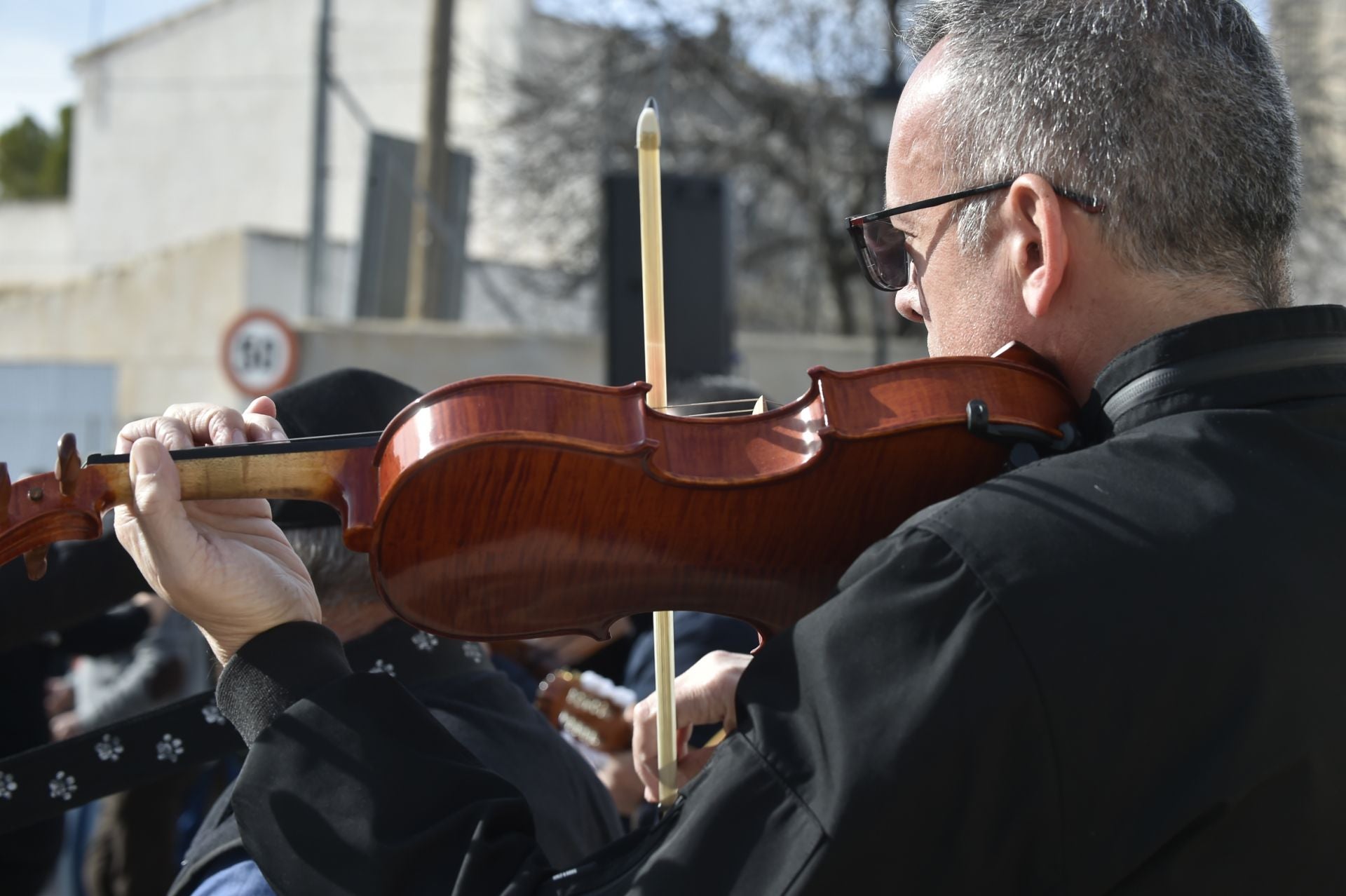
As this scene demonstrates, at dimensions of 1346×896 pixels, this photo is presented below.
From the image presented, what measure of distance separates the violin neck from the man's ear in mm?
746

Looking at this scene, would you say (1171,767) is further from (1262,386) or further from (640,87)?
(640,87)

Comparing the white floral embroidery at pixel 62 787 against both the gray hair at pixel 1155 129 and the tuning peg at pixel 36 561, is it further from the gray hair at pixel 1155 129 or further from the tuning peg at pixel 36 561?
the gray hair at pixel 1155 129

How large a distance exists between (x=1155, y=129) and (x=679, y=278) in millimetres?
5218

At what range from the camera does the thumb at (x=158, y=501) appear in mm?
1375

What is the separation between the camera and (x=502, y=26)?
60.8ft

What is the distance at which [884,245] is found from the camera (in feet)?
5.48

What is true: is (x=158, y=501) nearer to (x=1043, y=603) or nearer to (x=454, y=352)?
(x=1043, y=603)

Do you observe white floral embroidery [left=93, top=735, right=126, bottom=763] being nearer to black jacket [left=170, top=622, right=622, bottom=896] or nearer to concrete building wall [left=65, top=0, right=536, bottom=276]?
black jacket [left=170, top=622, right=622, bottom=896]

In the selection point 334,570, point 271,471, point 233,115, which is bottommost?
point 334,570

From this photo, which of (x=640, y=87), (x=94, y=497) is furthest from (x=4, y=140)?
(x=94, y=497)

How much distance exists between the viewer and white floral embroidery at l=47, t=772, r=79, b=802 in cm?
207

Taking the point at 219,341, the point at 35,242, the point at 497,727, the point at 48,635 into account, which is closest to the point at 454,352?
the point at 219,341

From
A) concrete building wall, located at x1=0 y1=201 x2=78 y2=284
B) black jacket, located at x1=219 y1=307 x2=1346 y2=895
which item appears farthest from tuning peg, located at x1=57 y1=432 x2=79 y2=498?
concrete building wall, located at x1=0 y1=201 x2=78 y2=284

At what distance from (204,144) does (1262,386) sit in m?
24.2
